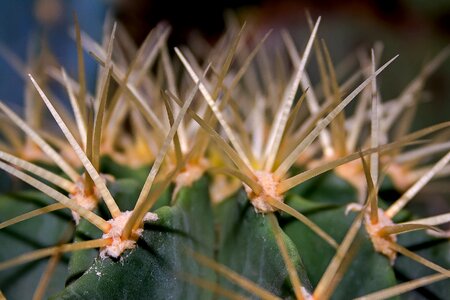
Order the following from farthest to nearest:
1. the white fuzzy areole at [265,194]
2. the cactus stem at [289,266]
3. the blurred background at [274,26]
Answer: the blurred background at [274,26] → the white fuzzy areole at [265,194] → the cactus stem at [289,266]

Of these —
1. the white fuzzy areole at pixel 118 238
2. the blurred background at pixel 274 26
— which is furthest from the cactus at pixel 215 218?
the blurred background at pixel 274 26

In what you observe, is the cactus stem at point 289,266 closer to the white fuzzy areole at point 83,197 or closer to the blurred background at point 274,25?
the white fuzzy areole at point 83,197

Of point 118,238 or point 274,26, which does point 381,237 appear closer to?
point 118,238

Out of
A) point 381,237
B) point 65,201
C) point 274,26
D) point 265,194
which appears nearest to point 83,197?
point 65,201

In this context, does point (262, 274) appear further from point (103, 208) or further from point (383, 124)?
point (383, 124)

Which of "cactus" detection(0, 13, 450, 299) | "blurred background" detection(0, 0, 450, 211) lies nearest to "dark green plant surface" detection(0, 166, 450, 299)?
"cactus" detection(0, 13, 450, 299)

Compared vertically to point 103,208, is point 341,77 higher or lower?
higher

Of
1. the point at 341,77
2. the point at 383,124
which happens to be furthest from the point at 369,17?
the point at 383,124
